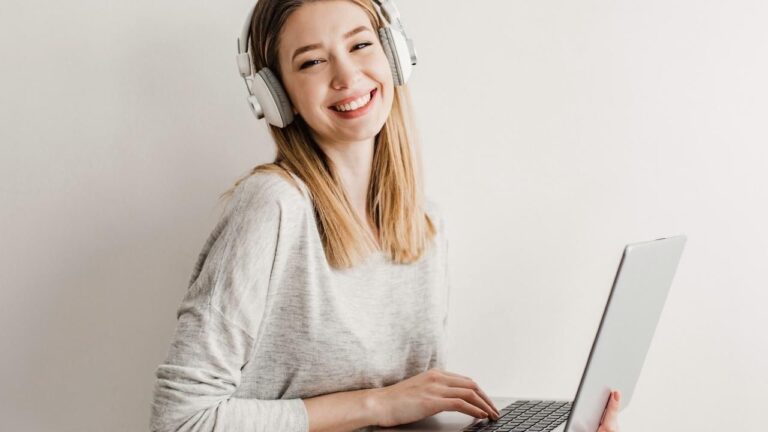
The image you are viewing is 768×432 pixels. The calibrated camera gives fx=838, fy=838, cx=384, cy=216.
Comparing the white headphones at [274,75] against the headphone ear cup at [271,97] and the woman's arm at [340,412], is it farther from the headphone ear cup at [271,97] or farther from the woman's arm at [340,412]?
→ the woman's arm at [340,412]

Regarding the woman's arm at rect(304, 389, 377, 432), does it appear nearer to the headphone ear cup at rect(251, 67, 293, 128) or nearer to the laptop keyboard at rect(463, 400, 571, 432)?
the laptop keyboard at rect(463, 400, 571, 432)

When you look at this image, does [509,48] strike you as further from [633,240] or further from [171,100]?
[171,100]

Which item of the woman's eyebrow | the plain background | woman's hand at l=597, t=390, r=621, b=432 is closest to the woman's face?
the woman's eyebrow

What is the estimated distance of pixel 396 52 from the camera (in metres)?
1.43

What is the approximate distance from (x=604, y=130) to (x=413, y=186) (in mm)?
415

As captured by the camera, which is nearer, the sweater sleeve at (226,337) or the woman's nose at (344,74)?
the sweater sleeve at (226,337)

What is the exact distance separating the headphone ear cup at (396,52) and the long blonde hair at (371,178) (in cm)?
3

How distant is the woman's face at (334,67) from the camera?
1371mm

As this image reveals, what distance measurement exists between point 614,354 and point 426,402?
321mm

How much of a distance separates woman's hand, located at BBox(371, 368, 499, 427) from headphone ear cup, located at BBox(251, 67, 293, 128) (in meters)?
0.48

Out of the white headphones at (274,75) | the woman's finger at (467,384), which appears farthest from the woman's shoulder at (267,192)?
the woman's finger at (467,384)

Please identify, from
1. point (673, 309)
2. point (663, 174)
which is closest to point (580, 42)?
point (663, 174)

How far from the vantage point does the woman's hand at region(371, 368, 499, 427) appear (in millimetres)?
1327

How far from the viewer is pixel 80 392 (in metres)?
1.64
